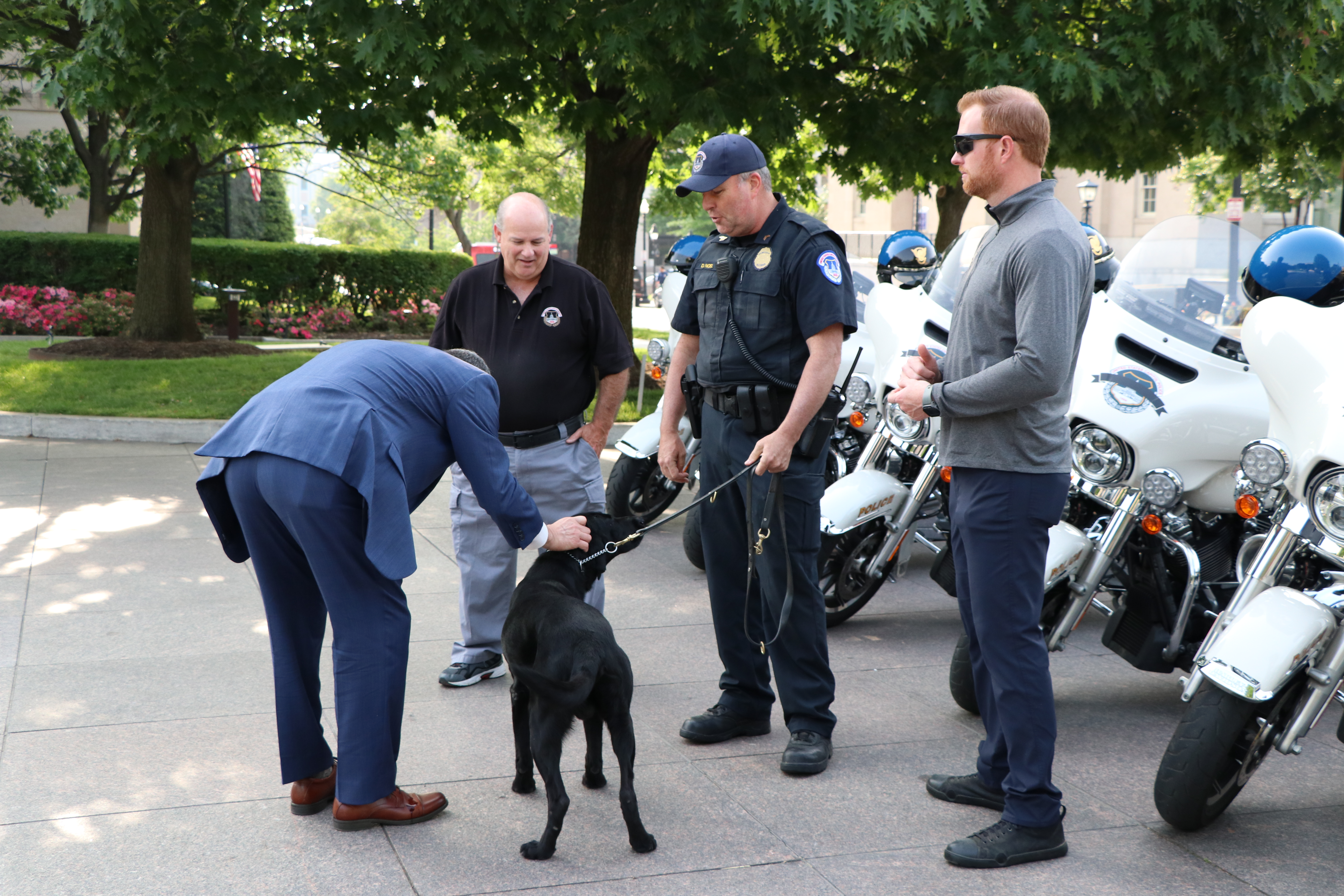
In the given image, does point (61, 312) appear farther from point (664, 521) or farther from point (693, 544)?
point (664, 521)

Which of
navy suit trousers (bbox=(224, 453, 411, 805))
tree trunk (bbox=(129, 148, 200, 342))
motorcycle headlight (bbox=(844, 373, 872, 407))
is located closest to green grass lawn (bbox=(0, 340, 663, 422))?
tree trunk (bbox=(129, 148, 200, 342))

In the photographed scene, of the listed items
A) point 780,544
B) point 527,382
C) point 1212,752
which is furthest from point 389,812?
point 1212,752

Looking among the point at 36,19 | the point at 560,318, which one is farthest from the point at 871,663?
the point at 36,19

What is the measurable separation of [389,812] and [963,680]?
6.98 ft

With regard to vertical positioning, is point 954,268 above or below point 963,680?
above

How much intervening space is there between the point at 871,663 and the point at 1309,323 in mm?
2361

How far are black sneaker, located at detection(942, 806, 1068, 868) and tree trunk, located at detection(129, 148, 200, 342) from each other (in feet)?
45.3

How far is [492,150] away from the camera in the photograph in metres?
20.8

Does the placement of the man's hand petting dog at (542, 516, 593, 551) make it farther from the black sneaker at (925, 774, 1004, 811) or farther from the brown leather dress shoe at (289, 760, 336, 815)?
the black sneaker at (925, 774, 1004, 811)

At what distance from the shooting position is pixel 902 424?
17.0ft

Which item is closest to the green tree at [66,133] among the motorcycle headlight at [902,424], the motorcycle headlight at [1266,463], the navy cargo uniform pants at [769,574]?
the motorcycle headlight at [902,424]

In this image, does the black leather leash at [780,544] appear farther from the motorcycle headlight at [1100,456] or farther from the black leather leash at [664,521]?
the motorcycle headlight at [1100,456]

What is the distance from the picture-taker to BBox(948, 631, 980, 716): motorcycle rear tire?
4254 mm

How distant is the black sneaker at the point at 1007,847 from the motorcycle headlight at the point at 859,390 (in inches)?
109
